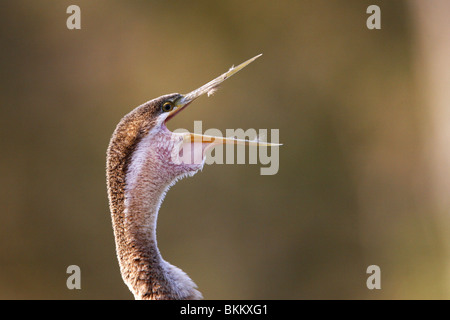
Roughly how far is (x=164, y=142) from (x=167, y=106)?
0.17 meters

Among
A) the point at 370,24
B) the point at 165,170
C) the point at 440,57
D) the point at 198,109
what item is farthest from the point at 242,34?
the point at 165,170

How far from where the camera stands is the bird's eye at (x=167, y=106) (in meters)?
2.22

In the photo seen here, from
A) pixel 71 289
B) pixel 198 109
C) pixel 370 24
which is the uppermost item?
pixel 370 24

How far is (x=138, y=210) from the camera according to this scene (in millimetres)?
2066

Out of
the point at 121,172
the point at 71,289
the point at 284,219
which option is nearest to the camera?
the point at 121,172

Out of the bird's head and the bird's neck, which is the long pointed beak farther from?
the bird's neck

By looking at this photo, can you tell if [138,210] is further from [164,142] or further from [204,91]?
[204,91]

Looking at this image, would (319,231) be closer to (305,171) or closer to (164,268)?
(305,171)

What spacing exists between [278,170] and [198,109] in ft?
Result: 3.82

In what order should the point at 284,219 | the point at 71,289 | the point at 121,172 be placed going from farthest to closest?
1. the point at 284,219
2. the point at 71,289
3. the point at 121,172

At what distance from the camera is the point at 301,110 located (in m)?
6.11

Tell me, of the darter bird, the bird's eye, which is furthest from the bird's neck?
the bird's eye

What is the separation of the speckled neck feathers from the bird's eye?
12 cm

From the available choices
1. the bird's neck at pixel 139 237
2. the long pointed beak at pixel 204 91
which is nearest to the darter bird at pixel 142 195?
the bird's neck at pixel 139 237
